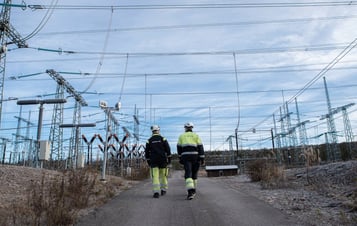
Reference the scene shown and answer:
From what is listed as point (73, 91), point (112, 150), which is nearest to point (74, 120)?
point (73, 91)

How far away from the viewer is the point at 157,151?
7.75m

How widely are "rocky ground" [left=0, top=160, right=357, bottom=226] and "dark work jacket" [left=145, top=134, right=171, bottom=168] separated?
154cm

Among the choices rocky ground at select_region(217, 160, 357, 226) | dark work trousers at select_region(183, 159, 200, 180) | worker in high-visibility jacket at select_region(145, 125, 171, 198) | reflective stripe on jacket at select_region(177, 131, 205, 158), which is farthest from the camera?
worker in high-visibility jacket at select_region(145, 125, 171, 198)

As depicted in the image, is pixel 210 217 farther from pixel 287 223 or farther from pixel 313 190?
pixel 313 190

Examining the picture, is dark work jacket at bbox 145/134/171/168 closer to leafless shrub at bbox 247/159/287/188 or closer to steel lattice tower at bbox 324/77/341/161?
leafless shrub at bbox 247/159/287/188

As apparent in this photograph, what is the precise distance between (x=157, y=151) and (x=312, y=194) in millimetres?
3896

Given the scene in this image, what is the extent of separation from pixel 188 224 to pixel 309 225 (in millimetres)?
1792

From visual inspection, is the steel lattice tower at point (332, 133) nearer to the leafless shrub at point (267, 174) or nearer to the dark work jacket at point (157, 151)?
the leafless shrub at point (267, 174)

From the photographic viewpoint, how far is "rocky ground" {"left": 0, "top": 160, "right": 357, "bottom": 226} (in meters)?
5.25

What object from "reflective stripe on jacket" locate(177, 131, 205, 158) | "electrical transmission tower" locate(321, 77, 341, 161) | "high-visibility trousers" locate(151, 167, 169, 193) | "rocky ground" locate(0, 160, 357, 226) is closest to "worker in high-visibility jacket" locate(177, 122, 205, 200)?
"reflective stripe on jacket" locate(177, 131, 205, 158)

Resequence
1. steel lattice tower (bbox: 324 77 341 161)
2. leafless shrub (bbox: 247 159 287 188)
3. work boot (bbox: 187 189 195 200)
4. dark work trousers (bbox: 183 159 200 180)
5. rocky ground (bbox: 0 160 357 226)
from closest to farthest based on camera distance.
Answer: rocky ground (bbox: 0 160 357 226), work boot (bbox: 187 189 195 200), dark work trousers (bbox: 183 159 200 180), leafless shrub (bbox: 247 159 287 188), steel lattice tower (bbox: 324 77 341 161)

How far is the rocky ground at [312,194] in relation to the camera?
5246 mm

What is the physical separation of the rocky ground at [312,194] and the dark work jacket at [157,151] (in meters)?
1.54

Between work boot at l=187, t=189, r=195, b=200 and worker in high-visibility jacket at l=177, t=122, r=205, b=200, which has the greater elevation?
worker in high-visibility jacket at l=177, t=122, r=205, b=200
